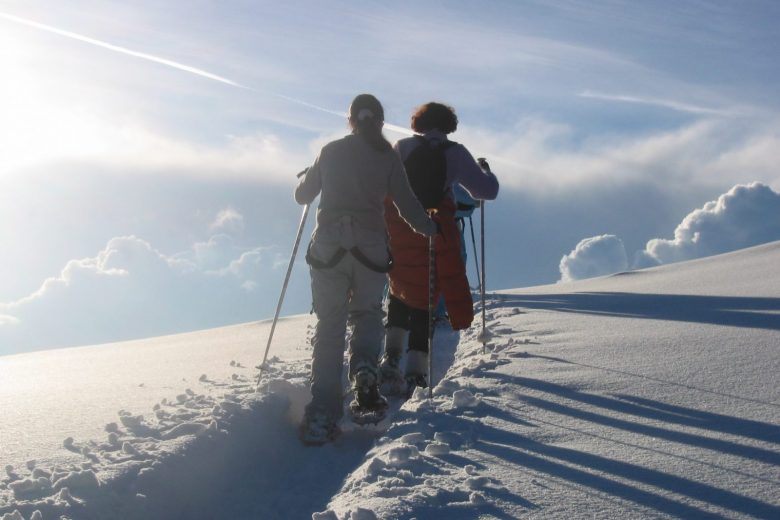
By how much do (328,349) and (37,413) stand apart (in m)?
2.09

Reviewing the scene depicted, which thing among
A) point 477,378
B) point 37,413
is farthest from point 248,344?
point 477,378

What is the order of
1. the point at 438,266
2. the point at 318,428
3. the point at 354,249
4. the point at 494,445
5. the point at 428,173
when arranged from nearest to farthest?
the point at 494,445 → the point at 318,428 → the point at 354,249 → the point at 428,173 → the point at 438,266

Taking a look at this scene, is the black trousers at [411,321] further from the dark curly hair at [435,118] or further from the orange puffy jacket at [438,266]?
the dark curly hair at [435,118]

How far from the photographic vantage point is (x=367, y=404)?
16.3 ft

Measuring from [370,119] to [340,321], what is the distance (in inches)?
56.4

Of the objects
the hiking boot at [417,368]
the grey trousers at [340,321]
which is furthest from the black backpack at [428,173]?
the hiking boot at [417,368]

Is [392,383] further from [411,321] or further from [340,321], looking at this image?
[340,321]


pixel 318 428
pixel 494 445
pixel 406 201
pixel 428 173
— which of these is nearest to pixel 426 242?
pixel 428 173

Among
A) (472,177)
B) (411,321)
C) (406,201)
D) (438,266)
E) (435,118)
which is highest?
(435,118)

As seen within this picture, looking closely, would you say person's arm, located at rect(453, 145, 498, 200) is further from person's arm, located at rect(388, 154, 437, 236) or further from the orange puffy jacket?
person's arm, located at rect(388, 154, 437, 236)

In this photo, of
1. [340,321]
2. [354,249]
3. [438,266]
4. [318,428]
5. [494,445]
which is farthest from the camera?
[438,266]

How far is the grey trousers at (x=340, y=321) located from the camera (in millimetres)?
4961

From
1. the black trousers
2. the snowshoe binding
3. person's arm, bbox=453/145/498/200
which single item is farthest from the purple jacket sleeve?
the snowshoe binding

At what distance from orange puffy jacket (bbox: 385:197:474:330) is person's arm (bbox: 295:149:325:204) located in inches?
36.5
